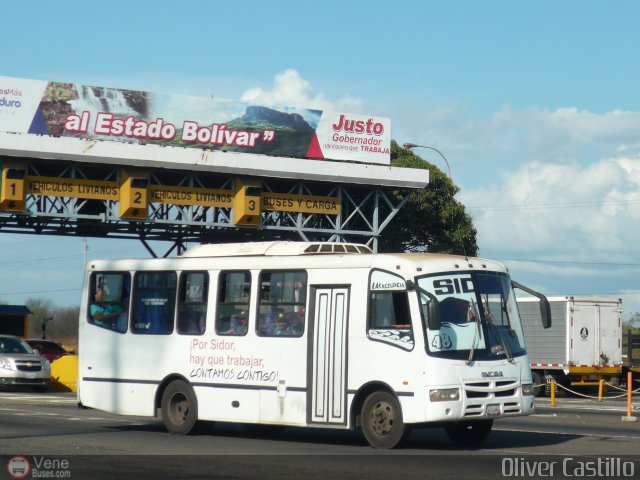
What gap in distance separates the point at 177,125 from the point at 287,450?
1118 inches

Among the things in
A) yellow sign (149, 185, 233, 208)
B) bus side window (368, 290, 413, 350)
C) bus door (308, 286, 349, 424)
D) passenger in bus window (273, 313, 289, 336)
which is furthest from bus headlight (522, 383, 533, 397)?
yellow sign (149, 185, 233, 208)

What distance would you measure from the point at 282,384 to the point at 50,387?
2045 cm

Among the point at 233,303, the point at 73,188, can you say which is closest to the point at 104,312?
the point at 233,303

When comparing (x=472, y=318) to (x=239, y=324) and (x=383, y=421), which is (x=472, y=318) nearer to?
(x=383, y=421)

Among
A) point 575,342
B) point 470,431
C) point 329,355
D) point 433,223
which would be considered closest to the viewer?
point 329,355

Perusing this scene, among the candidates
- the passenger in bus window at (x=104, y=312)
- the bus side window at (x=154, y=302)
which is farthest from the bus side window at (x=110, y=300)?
the bus side window at (x=154, y=302)

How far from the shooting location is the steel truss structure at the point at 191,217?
43188 millimetres

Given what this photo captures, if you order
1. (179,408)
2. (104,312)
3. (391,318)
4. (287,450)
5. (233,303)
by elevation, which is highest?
(233,303)

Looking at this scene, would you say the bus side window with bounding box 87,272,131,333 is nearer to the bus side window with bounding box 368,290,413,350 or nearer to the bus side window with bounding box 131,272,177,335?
the bus side window with bounding box 131,272,177,335

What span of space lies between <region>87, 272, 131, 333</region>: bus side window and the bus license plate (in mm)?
6696

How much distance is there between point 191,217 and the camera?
45.0 m

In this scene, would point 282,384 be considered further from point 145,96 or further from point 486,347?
point 145,96

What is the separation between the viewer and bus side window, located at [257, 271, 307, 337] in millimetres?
17203

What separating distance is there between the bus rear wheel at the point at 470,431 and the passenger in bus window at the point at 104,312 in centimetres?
592
